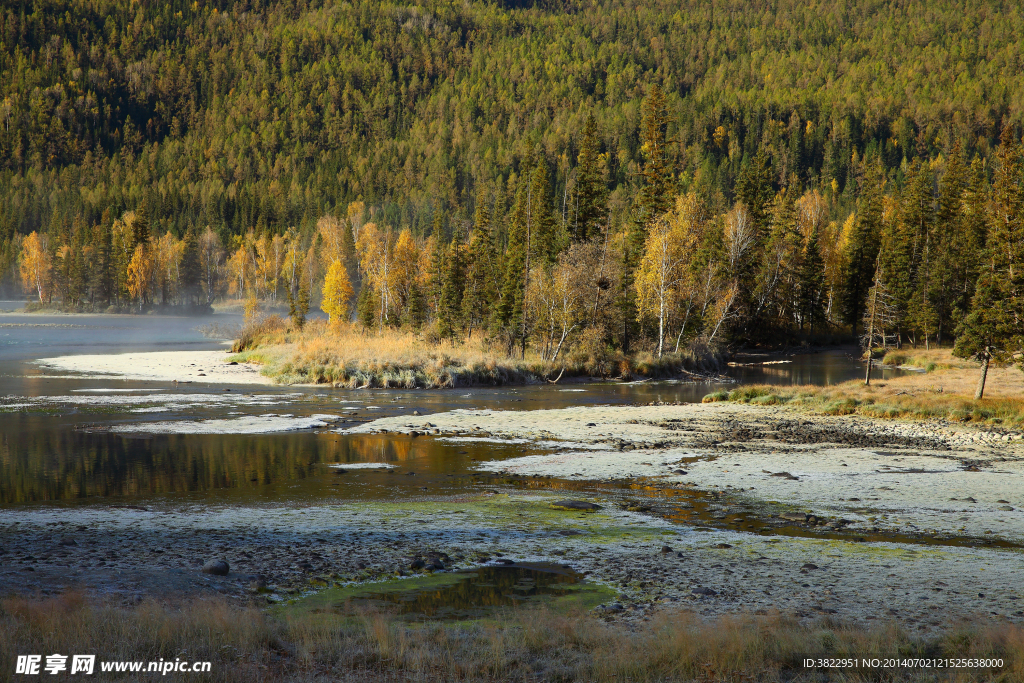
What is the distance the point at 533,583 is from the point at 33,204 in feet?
707

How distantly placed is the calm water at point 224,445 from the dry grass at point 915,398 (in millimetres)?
4771

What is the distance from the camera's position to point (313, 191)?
181 m

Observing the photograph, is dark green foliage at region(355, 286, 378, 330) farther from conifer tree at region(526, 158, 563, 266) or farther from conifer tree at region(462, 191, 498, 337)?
conifer tree at region(526, 158, 563, 266)

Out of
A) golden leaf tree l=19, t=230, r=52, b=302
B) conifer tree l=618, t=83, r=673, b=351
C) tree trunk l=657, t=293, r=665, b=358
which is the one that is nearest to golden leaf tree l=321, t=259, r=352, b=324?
conifer tree l=618, t=83, r=673, b=351

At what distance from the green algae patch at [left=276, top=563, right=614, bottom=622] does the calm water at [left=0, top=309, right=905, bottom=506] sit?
213 inches

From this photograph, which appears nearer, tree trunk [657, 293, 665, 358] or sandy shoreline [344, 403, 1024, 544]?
sandy shoreline [344, 403, 1024, 544]

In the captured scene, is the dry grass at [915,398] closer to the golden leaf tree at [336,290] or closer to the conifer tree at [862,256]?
the conifer tree at [862,256]

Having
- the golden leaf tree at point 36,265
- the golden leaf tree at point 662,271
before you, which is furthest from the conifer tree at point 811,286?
the golden leaf tree at point 36,265

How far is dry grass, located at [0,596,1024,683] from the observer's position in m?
→ 6.83

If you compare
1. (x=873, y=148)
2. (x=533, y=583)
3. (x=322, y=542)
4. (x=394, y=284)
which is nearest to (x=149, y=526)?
(x=322, y=542)

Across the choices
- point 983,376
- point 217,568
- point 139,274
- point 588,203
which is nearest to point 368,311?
point 588,203

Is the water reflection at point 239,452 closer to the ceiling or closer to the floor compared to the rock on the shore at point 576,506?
closer to the ceiling

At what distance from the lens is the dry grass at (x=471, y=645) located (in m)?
6.83

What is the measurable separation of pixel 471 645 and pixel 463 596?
2.08 meters
